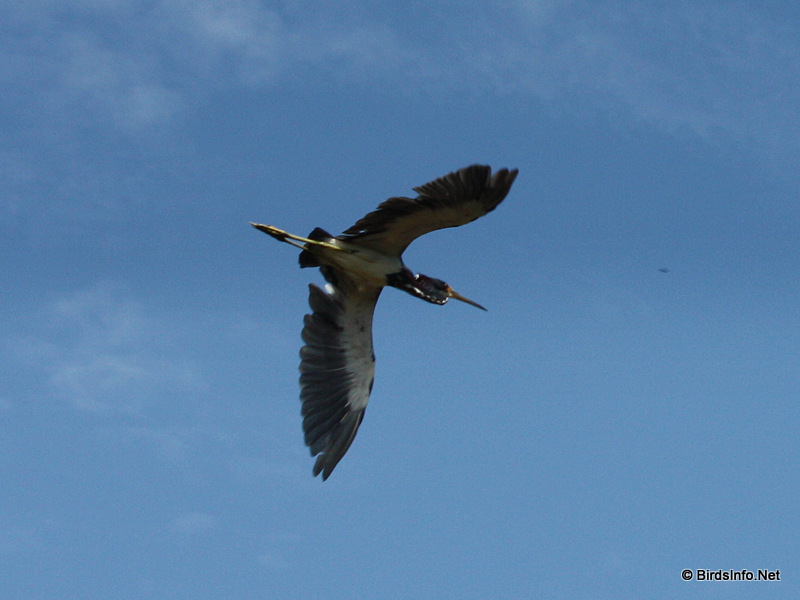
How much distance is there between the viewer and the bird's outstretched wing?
1529cm

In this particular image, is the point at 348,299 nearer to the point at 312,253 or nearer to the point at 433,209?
the point at 312,253

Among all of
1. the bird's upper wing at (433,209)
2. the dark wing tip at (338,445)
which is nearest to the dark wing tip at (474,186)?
the bird's upper wing at (433,209)

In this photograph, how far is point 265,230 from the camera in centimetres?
1488

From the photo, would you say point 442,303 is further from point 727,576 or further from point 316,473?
point 727,576

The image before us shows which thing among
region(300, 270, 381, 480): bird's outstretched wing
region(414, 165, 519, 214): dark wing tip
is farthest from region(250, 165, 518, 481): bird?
region(414, 165, 519, 214): dark wing tip

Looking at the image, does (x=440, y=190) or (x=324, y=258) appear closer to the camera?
(x=440, y=190)

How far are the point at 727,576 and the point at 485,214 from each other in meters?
7.04

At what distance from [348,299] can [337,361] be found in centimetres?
97

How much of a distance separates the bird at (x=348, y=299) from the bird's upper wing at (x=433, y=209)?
2cm

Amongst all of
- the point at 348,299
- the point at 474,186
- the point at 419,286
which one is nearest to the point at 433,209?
the point at 474,186

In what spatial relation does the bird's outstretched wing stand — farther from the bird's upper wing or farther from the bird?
the bird's upper wing

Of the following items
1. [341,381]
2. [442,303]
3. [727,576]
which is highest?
[442,303]

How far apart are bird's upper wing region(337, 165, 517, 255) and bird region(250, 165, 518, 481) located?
0.05 feet

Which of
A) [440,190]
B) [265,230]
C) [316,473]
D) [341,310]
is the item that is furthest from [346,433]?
[440,190]
